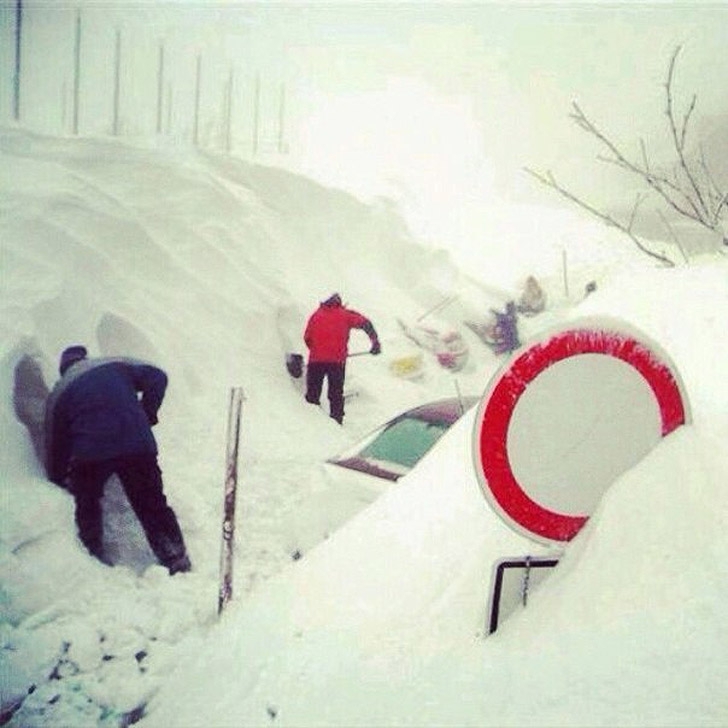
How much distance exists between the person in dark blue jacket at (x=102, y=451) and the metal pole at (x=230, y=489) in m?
0.75

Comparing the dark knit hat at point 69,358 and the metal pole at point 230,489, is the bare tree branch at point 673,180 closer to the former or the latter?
the metal pole at point 230,489

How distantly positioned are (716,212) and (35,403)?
13.2 feet

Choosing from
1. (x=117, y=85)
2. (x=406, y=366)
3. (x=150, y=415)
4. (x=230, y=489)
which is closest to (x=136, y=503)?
(x=150, y=415)

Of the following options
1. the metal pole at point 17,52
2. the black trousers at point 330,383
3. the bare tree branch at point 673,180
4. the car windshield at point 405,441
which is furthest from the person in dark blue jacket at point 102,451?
the metal pole at point 17,52

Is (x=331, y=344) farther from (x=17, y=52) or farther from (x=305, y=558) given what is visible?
(x=17, y=52)

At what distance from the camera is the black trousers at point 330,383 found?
709 cm

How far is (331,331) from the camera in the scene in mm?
6957

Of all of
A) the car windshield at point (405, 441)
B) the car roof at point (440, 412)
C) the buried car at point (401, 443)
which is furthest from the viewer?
the car roof at point (440, 412)

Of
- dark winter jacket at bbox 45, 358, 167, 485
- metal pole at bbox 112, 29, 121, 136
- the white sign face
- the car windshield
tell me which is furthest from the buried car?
metal pole at bbox 112, 29, 121, 136

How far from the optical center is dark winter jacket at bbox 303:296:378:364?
693cm

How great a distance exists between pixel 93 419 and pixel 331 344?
3729 millimetres

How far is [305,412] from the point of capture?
280 inches

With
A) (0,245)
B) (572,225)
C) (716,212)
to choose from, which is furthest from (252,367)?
(572,225)

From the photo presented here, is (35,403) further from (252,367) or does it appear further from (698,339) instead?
(698,339)
